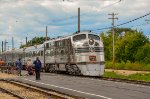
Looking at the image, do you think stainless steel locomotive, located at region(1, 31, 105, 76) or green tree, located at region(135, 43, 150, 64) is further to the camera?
green tree, located at region(135, 43, 150, 64)

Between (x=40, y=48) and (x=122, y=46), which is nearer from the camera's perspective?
(x=40, y=48)

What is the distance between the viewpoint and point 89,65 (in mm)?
36938

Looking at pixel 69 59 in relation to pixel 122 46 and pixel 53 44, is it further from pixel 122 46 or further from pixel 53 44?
pixel 122 46

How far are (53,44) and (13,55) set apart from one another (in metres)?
29.5

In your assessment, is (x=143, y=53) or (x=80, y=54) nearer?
(x=80, y=54)

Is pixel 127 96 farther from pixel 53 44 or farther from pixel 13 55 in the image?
pixel 13 55

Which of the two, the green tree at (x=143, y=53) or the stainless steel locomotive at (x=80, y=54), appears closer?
the stainless steel locomotive at (x=80, y=54)

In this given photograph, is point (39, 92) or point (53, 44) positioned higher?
point (53, 44)

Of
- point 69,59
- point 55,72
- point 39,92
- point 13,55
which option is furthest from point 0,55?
point 39,92

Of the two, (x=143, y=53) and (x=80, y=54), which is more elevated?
(x=143, y=53)

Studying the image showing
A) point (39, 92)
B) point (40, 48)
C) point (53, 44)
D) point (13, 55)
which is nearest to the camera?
point (39, 92)

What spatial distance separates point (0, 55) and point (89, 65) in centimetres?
5574

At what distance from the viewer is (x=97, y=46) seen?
38562mm

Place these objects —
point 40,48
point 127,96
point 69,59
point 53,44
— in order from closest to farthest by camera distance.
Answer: point 127,96 < point 69,59 < point 53,44 < point 40,48
